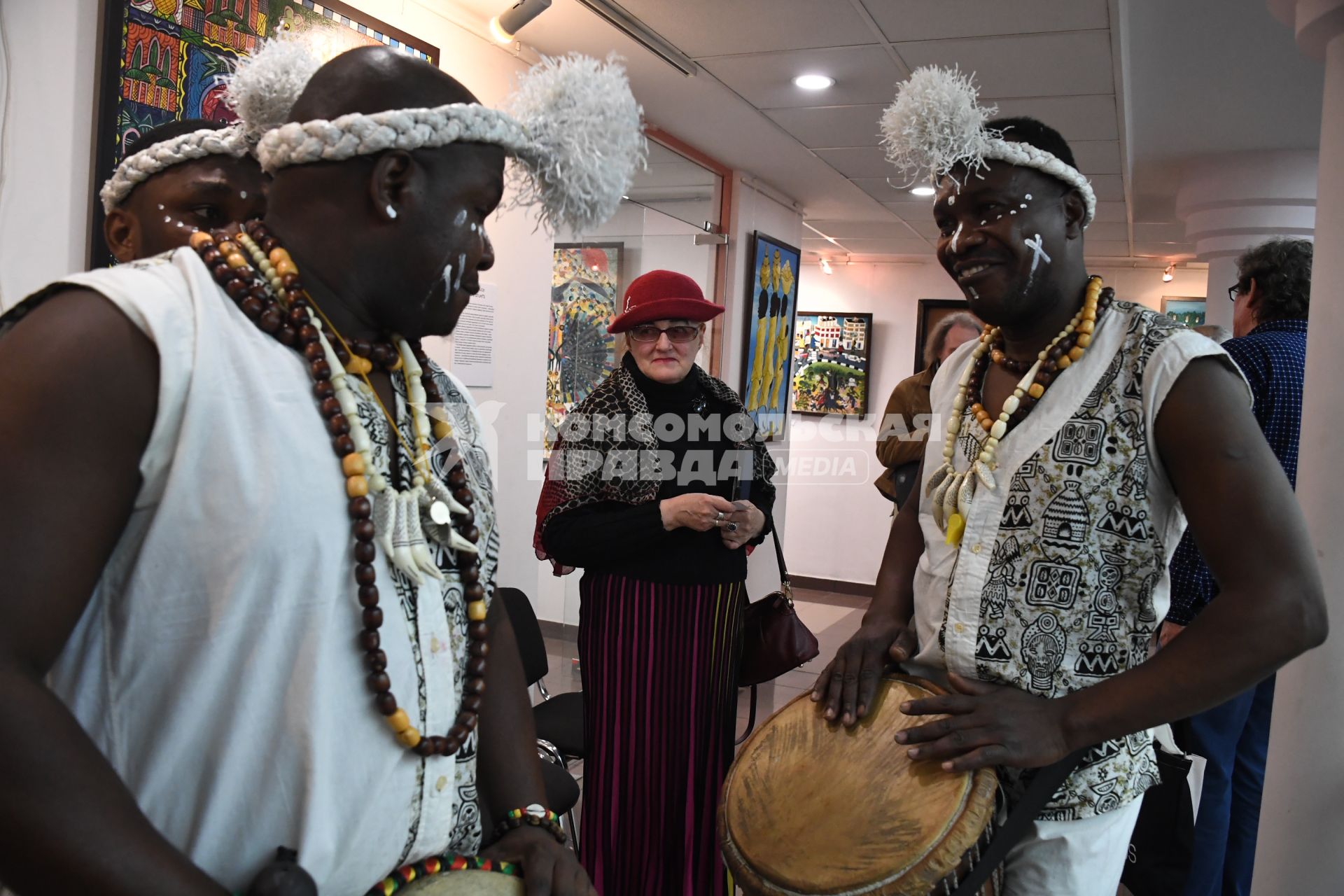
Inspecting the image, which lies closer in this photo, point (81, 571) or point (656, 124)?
point (81, 571)

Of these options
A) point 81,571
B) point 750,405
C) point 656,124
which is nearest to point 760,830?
point 81,571

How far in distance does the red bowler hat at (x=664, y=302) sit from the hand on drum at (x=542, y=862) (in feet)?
5.96

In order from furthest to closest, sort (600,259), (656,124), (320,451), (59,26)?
(600,259), (656,124), (59,26), (320,451)

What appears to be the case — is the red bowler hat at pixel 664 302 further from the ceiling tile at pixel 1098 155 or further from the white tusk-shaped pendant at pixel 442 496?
the ceiling tile at pixel 1098 155

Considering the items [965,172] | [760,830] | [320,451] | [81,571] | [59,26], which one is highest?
[59,26]

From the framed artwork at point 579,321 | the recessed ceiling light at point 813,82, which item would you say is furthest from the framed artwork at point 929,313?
the recessed ceiling light at point 813,82

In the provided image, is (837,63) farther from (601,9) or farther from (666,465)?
(666,465)

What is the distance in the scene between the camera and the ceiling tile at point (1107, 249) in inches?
310

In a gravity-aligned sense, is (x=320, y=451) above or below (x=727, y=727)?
above

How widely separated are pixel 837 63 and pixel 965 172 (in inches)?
106

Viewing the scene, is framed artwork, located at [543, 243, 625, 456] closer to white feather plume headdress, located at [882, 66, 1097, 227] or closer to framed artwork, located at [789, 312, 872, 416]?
white feather plume headdress, located at [882, 66, 1097, 227]

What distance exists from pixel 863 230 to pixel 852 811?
7.12 metres

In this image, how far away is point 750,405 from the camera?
660cm

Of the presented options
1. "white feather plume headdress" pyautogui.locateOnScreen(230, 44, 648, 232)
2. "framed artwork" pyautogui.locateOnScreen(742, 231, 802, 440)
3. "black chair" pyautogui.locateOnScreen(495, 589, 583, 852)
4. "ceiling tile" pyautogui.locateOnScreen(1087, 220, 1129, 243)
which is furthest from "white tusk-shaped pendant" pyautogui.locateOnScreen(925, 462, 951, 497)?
"ceiling tile" pyautogui.locateOnScreen(1087, 220, 1129, 243)
